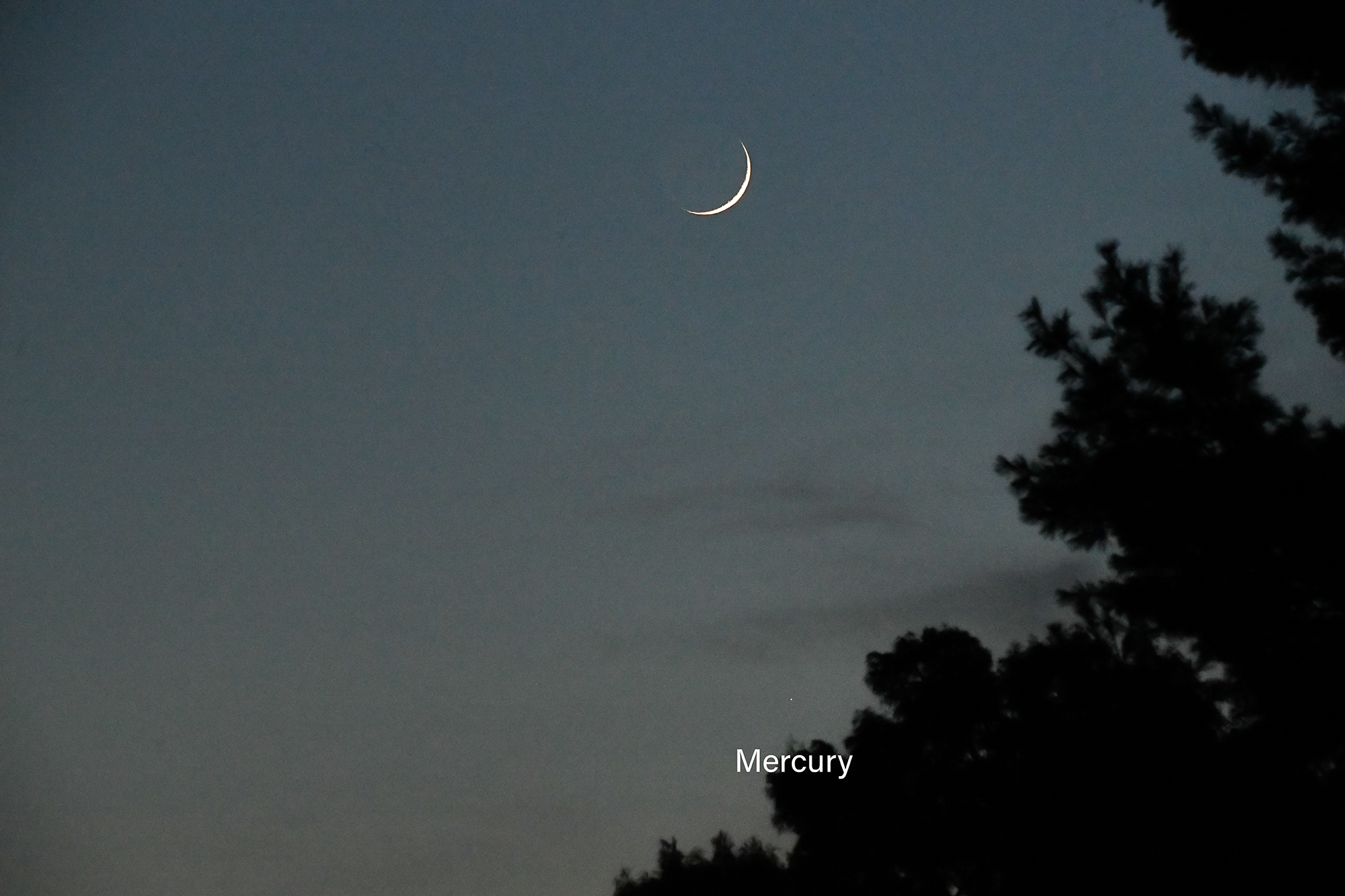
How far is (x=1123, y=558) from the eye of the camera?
49.1 ft

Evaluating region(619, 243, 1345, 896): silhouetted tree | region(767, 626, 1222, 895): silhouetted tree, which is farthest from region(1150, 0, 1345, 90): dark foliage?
region(767, 626, 1222, 895): silhouetted tree

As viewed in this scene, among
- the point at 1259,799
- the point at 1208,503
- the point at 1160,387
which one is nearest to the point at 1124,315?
the point at 1160,387

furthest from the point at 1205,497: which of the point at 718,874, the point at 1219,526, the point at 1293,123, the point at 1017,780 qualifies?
the point at 718,874

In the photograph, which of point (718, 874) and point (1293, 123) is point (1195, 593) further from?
point (718, 874)

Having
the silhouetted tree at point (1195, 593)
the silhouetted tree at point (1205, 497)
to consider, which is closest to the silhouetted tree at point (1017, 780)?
the silhouetted tree at point (1195, 593)

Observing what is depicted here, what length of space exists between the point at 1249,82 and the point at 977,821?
3176 centimetres

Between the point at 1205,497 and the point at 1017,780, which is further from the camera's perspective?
the point at 1017,780

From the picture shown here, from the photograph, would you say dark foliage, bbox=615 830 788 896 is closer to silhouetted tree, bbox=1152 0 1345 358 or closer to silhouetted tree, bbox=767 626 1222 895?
silhouetted tree, bbox=767 626 1222 895

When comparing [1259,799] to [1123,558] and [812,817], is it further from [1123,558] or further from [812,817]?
[812,817]

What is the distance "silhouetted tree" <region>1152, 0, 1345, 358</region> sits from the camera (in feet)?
43.4

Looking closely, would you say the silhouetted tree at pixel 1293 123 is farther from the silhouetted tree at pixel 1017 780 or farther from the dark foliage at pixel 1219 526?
the silhouetted tree at pixel 1017 780

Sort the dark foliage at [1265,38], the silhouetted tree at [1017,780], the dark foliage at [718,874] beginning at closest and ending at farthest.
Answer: the dark foliage at [1265,38] < the silhouetted tree at [1017,780] < the dark foliage at [718,874]

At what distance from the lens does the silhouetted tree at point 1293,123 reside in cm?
1323

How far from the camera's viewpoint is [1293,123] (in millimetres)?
13875
